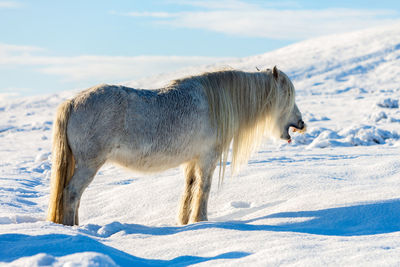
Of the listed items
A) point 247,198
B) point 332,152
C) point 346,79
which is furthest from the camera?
point 346,79

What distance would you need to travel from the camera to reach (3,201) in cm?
533

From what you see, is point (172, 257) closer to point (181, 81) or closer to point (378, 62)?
point (181, 81)

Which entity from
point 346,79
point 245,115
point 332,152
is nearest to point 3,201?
point 245,115

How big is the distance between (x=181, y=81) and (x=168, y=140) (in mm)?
685

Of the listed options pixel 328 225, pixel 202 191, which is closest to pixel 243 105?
pixel 202 191

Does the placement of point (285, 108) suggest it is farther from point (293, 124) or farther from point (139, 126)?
point (139, 126)

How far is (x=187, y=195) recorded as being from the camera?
4559 millimetres

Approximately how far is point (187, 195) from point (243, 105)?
43.1 inches

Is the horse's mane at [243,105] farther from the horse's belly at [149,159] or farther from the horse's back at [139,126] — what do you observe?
the horse's belly at [149,159]

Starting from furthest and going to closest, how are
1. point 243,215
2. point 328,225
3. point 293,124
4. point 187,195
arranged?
point 293,124
point 187,195
point 243,215
point 328,225

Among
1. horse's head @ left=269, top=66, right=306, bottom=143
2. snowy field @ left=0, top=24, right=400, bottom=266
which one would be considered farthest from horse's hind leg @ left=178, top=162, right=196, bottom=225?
horse's head @ left=269, top=66, right=306, bottom=143

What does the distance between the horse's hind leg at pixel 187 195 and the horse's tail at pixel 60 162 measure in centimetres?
115

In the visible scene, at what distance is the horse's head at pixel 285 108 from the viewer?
193 inches

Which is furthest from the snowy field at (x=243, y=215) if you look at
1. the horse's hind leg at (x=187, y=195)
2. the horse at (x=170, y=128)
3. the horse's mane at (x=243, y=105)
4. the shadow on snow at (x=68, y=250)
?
the horse's mane at (x=243, y=105)
